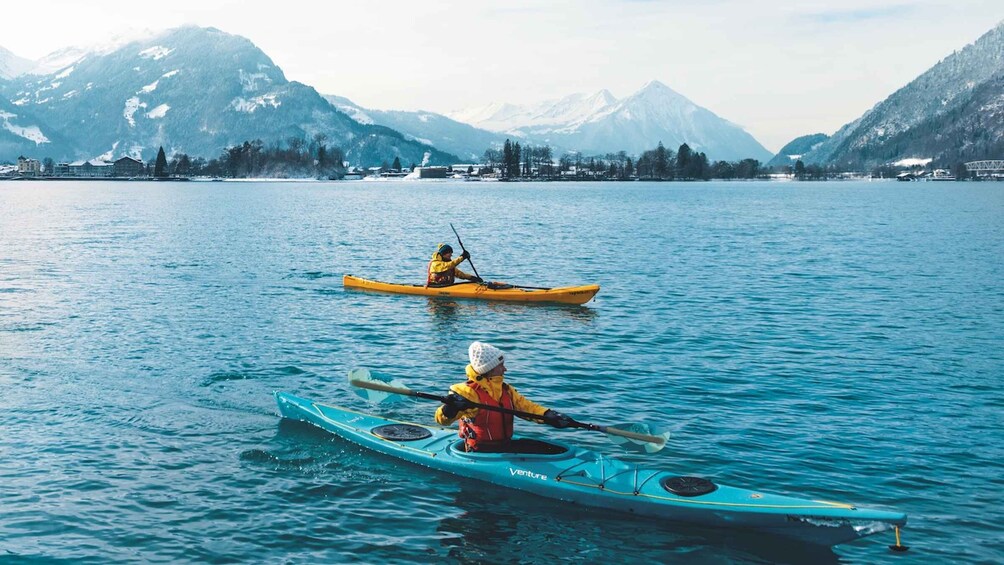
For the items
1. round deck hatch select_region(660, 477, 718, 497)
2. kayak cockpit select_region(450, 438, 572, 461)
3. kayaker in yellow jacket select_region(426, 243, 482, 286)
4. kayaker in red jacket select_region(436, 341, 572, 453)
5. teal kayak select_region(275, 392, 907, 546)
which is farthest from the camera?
kayaker in yellow jacket select_region(426, 243, 482, 286)

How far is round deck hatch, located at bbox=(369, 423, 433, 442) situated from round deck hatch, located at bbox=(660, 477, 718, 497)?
4517 mm

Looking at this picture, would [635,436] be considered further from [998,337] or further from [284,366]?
[998,337]

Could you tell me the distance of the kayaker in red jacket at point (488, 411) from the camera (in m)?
13.6

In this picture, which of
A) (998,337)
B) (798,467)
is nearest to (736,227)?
(998,337)

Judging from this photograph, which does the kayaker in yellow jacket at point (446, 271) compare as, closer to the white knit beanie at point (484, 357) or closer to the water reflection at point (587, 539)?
the white knit beanie at point (484, 357)

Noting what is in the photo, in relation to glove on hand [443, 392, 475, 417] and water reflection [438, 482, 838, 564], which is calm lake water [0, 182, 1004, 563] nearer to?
water reflection [438, 482, 838, 564]

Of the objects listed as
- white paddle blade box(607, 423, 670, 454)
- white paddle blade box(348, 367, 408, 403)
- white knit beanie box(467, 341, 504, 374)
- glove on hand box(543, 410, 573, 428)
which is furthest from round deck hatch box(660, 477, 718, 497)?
white paddle blade box(348, 367, 408, 403)

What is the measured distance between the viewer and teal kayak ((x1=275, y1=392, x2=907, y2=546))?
1195 cm

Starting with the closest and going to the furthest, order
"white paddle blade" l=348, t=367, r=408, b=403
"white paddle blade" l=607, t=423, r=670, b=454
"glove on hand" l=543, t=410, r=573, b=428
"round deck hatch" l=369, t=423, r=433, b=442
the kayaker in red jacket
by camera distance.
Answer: "glove on hand" l=543, t=410, r=573, b=428
the kayaker in red jacket
"white paddle blade" l=607, t=423, r=670, b=454
"round deck hatch" l=369, t=423, r=433, b=442
"white paddle blade" l=348, t=367, r=408, b=403

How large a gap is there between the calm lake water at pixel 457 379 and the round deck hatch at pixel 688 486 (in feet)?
1.82

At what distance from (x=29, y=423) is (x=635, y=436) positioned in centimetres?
1200

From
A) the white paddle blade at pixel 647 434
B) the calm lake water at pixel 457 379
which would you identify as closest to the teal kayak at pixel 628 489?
the calm lake water at pixel 457 379

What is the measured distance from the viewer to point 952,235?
6794cm

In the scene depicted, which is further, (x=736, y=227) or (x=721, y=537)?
(x=736, y=227)
